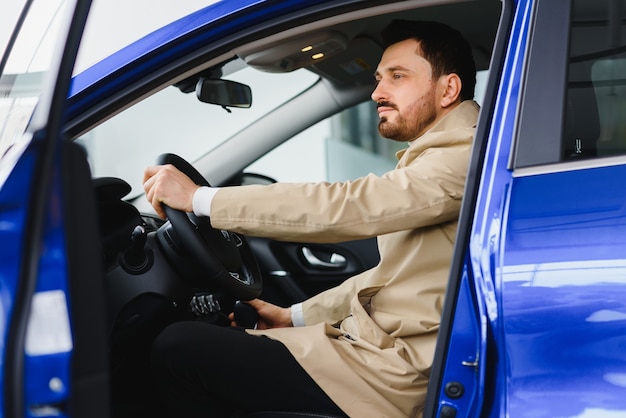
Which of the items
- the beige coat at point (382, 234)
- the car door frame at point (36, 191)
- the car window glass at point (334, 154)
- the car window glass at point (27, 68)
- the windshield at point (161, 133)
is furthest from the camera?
the car window glass at point (334, 154)

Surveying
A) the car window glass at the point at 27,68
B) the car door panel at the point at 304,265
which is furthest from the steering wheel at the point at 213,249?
the car door panel at the point at 304,265

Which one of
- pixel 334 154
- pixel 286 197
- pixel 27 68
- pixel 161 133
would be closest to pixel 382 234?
pixel 286 197

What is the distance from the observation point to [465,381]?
1.57m

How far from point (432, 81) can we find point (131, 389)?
3.26 ft

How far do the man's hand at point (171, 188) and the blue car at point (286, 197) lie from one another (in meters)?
0.08

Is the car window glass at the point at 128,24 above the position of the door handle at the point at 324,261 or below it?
above

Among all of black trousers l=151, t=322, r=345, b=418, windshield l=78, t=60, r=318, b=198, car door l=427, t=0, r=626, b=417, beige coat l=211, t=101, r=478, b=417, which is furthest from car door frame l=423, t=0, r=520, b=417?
windshield l=78, t=60, r=318, b=198

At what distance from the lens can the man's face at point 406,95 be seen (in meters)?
Answer: 2.10

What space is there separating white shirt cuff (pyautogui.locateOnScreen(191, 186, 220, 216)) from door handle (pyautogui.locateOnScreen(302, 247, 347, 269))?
1544 mm

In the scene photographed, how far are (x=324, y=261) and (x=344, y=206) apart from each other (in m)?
1.66

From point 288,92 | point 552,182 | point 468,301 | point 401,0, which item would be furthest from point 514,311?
point 288,92

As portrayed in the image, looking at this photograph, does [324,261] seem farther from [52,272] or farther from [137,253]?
[52,272]

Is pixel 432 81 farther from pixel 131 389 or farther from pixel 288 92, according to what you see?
pixel 288 92

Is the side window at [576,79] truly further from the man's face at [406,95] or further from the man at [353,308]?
the man's face at [406,95]
